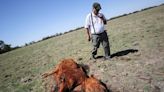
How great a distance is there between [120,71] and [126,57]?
170 centimetres

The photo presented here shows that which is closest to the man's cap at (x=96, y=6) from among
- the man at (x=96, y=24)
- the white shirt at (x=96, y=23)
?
the man at (x=96, y=24)

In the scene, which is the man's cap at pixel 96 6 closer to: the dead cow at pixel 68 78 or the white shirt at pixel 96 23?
the white shirt at pixel 96 23

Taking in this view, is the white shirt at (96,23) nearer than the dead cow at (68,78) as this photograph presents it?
No

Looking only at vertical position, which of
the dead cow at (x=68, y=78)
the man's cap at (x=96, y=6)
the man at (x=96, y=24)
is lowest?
the dead cow at (x=68, y=78)

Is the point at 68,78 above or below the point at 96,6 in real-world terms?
below

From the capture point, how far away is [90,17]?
814cm

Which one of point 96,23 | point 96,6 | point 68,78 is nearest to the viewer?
point 68,78

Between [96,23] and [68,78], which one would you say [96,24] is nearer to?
[96,23]

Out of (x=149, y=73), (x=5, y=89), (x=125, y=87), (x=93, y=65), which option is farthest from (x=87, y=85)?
(x=5, y=89)

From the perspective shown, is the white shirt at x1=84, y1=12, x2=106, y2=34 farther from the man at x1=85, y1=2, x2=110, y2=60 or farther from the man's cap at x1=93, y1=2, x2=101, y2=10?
the man's cap at x1=93, y1=2, x2=101, y2=10

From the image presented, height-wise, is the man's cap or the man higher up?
the man's cap

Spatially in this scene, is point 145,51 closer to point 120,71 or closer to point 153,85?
point 120,71

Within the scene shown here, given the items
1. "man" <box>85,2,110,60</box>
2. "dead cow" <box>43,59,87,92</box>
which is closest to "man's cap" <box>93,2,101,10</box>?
"man" <box>85,2,110,60</box>

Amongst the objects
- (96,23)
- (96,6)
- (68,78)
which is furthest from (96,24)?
(68,78)
